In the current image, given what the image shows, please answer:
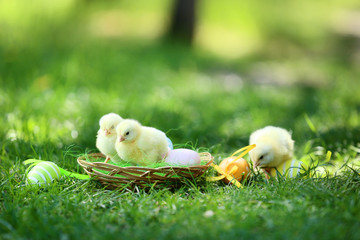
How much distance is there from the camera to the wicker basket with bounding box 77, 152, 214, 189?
9.09 feet

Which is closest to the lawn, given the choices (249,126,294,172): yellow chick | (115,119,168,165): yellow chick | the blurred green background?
the blurred green background

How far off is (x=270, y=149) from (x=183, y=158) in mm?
655

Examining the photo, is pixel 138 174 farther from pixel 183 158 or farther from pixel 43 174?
pixel 43 174

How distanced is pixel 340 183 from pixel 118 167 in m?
1.50

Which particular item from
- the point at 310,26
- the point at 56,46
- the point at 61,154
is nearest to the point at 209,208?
the point at 61,154

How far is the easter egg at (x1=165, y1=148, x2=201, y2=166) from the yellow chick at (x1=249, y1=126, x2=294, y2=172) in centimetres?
46

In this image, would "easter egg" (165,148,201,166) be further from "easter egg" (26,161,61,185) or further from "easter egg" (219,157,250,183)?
"easter egg" (26,161,61,185)

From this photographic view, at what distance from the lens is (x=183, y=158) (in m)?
2.94

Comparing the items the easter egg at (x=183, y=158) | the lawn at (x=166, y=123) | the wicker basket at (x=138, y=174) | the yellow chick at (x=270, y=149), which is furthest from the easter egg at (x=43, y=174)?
the yellow chick at (x=270, y=149)

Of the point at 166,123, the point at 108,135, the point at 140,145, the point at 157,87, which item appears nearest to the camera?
the point at 140,145

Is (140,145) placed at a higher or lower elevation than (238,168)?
higher

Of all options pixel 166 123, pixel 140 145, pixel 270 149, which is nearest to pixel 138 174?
pixel 140 145

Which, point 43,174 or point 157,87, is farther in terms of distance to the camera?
point 157,87

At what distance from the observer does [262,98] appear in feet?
20.3
